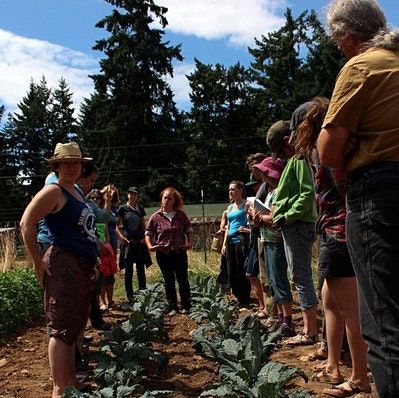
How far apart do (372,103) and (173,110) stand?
4164 cm

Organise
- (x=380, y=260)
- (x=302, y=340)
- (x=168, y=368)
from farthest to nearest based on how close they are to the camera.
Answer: (x=302, y=340) → (x=168, y=368) → (x=380, y=260)

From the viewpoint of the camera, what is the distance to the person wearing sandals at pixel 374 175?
2.10 metres

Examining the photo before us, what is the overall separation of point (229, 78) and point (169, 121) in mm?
9513

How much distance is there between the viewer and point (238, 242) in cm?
758

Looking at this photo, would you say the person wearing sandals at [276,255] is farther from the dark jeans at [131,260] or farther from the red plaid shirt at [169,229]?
the dark jeans at [131,260]

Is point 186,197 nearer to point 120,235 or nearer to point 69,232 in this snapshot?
point 120,235

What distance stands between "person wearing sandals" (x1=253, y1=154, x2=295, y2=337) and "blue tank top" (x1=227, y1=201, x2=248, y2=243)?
222cm

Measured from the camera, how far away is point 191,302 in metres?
7.71

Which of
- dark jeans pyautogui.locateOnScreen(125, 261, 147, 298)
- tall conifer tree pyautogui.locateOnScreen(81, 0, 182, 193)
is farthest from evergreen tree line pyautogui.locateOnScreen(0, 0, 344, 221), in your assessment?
dark jeans pyautogui.locateOnScreen(125, 261, 147, 298)

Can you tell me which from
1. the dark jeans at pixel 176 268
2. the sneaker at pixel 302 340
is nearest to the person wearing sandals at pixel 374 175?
the sneaker at pixel 302 340

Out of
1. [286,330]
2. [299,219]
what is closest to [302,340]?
[286,330]

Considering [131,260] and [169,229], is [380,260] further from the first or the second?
[131,260]

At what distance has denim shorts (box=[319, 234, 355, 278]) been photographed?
3.35 meters

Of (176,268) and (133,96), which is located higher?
(133,96)
